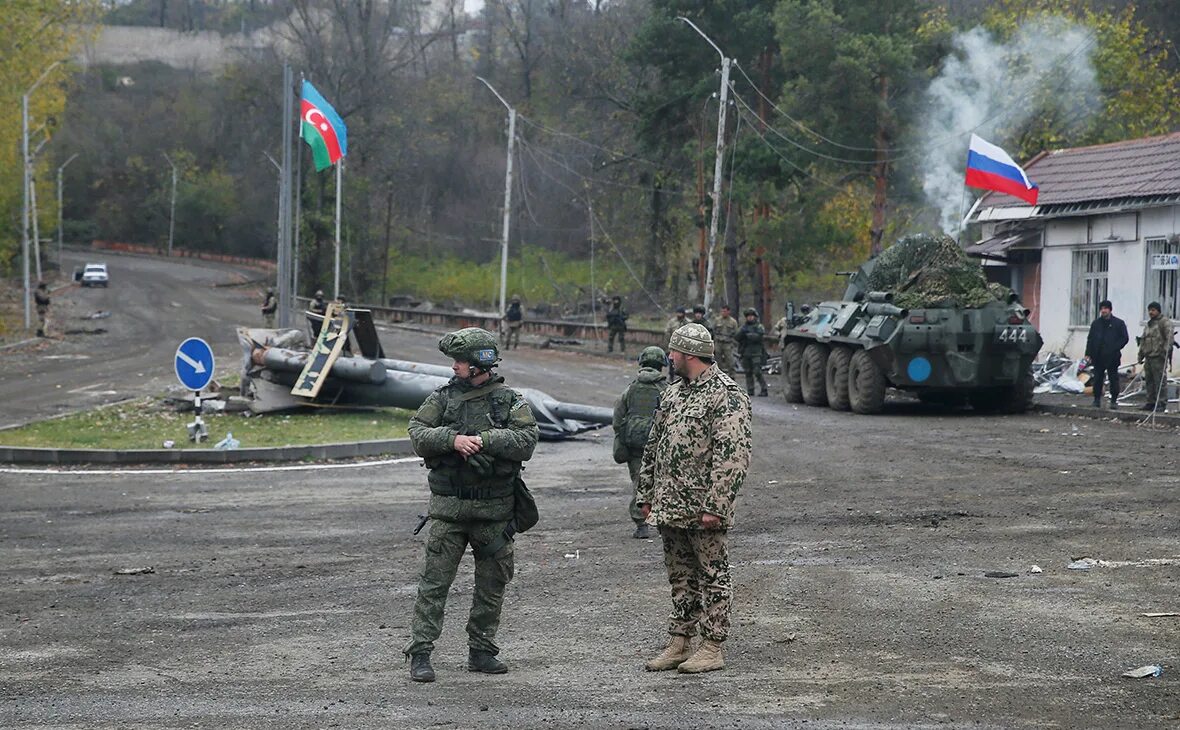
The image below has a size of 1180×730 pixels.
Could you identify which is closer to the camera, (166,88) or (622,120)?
(622,120)

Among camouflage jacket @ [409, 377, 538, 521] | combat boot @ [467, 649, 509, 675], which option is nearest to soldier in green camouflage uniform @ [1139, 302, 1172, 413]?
camouflage jacket @ [409, 377, 538, 521]

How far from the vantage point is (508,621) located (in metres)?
9.03

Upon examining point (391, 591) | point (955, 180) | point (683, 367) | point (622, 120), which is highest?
point (622, 120)

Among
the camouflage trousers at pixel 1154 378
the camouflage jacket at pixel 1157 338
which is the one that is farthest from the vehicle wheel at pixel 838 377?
the camouflage jacket at pixel 1157 338

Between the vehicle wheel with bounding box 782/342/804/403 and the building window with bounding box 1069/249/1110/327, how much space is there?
6.53 meters

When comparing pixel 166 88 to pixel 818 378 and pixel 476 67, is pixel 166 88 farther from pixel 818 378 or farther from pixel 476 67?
pixel 818 378

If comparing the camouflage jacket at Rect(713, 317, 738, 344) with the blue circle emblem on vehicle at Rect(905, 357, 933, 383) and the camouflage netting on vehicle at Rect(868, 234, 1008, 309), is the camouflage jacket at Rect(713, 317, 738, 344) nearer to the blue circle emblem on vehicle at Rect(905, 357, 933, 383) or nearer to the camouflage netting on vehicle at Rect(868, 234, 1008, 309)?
the camouflage netting on vehicle at Rect(868, 234, 1008, 309)

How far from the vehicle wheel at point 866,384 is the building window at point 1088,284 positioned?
7556mm

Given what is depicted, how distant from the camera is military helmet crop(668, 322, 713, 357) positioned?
25.3ft

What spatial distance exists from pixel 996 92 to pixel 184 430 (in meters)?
27.5

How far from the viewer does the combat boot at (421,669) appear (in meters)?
7.43

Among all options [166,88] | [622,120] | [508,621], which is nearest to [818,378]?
[508,621]

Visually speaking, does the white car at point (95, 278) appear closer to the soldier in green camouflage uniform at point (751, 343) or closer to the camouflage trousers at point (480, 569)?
the soldier in green camouflage uniform at point (751, 343)

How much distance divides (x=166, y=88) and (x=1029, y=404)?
4200 inches
